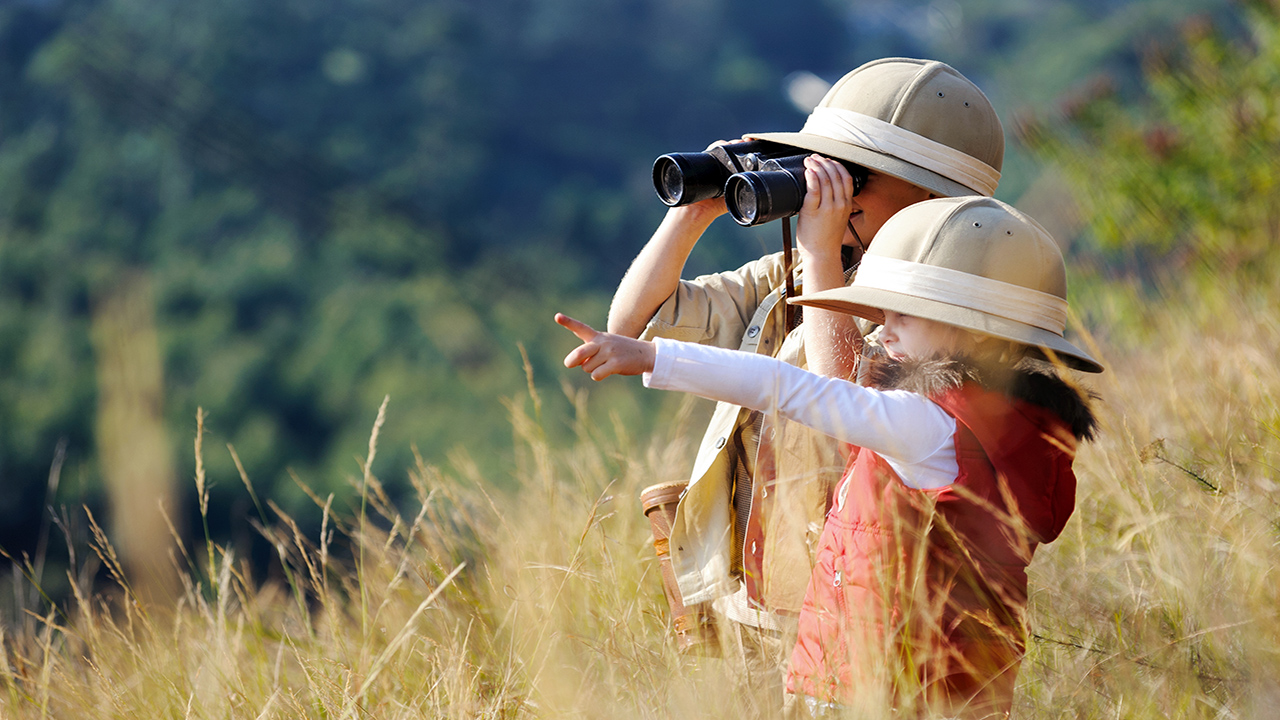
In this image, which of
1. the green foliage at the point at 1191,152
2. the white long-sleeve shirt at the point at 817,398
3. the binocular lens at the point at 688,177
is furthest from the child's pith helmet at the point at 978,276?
the green foliage at the point at 1191,152

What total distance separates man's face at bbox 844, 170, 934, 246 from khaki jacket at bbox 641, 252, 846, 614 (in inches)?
6.2

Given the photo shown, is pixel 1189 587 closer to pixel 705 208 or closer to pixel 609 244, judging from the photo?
pixel 705 208

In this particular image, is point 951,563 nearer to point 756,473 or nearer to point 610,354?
point 756,473

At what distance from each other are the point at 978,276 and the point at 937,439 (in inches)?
8.1

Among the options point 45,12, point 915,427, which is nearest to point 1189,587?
point 915,427

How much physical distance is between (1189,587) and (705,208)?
0.87 meters

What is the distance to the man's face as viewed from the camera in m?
1.44

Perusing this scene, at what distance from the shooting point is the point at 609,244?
114 ft

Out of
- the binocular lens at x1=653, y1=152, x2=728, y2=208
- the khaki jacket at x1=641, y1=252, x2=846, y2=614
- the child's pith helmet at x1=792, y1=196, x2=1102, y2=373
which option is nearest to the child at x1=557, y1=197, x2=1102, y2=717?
the child's pith helmet at x1=792, y1=196, x2=1102, y2=373

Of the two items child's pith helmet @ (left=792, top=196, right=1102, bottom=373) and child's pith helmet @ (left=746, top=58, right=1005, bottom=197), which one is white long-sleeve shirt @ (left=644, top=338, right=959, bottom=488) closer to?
child's pith helmet @ (left=792, top=196, right=1102, bottom=373)

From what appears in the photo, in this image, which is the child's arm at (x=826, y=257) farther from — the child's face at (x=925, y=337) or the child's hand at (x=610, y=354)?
the child's hand at (x=610, y=354)

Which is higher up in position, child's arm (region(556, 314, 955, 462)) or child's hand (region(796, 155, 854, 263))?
child's hand (region(796, 155, 854, 263))

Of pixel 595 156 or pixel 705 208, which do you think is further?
pixel 595 156

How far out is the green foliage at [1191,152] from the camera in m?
3.42
